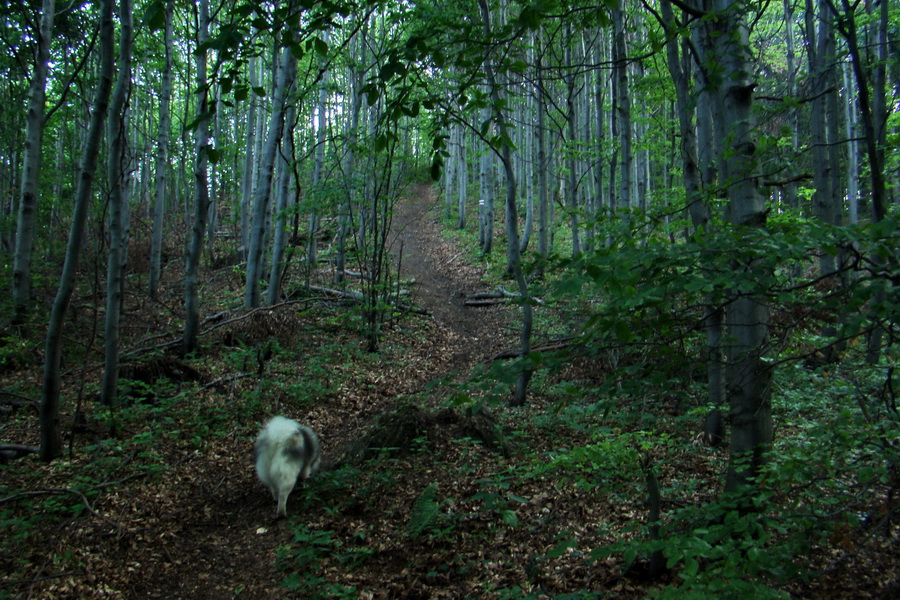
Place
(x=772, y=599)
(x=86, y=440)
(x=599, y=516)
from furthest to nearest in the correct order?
(x=86, y=440)
(x=599, y=516)
(x=772, y=599)

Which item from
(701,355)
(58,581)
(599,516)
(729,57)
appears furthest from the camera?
(599,516)

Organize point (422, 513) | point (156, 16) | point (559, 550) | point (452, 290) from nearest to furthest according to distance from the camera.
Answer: point (156, 16), point (559, 550), point (422, 513), point (452, 290)

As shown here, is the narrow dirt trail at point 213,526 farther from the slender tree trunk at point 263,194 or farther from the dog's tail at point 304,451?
the slender tree trunk at point 263,194

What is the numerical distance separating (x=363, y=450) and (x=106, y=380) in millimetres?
3357

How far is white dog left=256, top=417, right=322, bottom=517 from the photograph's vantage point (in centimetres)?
485

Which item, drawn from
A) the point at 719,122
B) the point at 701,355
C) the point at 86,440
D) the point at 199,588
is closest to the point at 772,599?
the point at 701,355

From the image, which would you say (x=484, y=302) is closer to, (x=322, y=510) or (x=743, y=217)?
(x=322, y=510)

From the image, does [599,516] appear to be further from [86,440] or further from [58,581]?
[86,440]

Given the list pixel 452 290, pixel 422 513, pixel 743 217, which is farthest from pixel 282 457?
pixel 452 290

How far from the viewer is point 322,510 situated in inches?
192

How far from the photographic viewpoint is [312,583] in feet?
12.0

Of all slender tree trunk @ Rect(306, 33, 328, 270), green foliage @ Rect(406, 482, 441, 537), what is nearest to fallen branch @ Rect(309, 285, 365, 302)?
slender tree trunk @ Rect(306, 33, 328, 270)

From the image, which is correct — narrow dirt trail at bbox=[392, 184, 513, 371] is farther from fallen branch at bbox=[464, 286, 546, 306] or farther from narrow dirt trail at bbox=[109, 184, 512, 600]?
narrow dirt trail at bbox=[109, 184, 512, 600]

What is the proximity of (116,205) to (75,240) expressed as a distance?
1.32 meters
